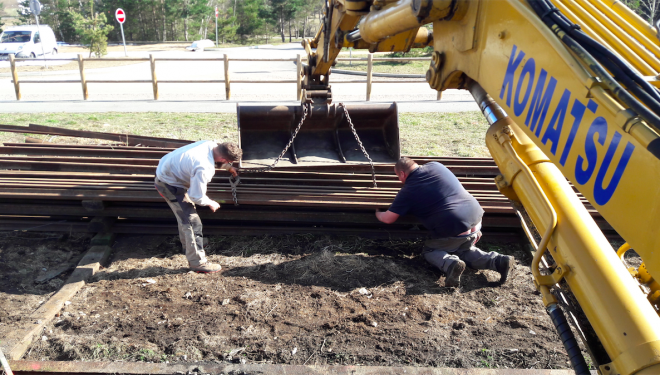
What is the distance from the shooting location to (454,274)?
468cm

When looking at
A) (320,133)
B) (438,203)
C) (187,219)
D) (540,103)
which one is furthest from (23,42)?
(540,103)

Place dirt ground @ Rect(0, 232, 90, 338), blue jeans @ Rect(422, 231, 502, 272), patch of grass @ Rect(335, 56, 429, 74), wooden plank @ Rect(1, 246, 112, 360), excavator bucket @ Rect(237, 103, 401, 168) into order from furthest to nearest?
patch of grass @ Rect(335, 56, 429, 74), excavator bucket @ Rect(237, 103, 401, 168), blue jeans @ Rect(422, 231, 502, 272), dirt ground @ Rect(0, 232, 90, 338), wooden plank @ Rect(1, 246, 112, 360)

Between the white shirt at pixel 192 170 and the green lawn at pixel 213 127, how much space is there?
4974mm

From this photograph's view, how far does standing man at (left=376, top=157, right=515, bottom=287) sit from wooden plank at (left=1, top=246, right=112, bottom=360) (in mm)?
3173

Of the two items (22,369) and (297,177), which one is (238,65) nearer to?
(297,177)

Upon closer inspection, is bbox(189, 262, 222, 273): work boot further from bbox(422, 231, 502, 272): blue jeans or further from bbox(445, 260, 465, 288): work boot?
bbox(445, 260, 465, 288): work boot

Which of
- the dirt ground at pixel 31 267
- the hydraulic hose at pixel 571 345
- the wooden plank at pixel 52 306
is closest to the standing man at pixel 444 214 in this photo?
the hydraulic hose at pixel 571 345

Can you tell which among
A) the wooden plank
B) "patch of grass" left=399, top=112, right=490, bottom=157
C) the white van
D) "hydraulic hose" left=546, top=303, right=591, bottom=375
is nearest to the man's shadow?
the wooden plank

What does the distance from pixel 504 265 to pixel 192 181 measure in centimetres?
330

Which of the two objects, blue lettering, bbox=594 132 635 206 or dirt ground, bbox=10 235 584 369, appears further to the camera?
dirt ground, bbox=10 235 584 369

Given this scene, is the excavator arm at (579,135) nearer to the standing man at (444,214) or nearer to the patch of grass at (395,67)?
the standing man at (444,214)

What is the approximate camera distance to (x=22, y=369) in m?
3.42

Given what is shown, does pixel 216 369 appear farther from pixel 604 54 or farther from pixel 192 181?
pixel 604 54

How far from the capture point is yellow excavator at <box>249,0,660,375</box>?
5.63 feet
